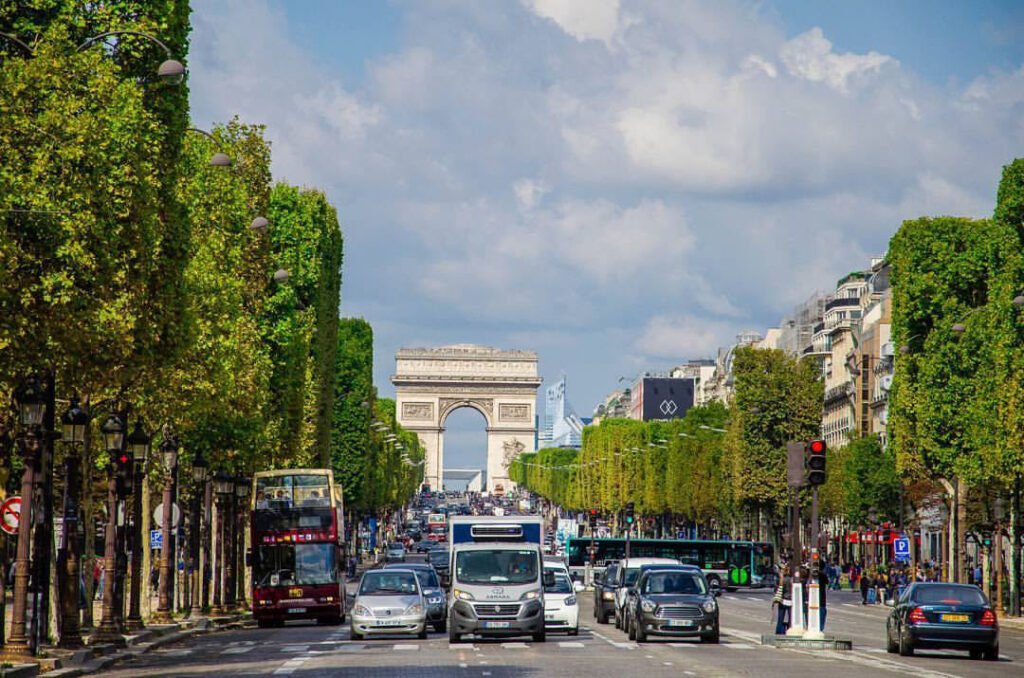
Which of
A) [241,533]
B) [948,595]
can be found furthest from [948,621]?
[241,533]

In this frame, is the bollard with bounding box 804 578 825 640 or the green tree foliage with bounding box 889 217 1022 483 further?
the green tree foliage with bounding box 889 217 1022 483

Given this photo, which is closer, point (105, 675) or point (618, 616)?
point (105, 675)

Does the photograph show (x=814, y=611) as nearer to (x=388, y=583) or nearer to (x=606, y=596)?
(x=388, y=583)

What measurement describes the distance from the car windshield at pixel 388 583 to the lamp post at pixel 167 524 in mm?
4942

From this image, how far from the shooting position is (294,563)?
2245 inches

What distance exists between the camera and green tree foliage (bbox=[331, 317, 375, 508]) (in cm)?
12012

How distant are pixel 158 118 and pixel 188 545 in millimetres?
24277

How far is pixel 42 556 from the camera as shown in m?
36.5

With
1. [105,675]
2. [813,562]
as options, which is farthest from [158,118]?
[813,562]

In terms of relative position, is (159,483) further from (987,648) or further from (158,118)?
(987,648)

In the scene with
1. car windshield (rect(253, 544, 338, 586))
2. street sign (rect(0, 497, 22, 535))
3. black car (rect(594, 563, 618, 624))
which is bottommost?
black car (rect(594, 563, 618, 624))

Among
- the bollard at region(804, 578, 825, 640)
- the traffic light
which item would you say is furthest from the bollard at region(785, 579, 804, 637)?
the traffic light

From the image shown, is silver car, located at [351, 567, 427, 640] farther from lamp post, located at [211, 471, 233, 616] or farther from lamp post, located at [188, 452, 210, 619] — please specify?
lamp post, located at [211, 471, 233, 616]

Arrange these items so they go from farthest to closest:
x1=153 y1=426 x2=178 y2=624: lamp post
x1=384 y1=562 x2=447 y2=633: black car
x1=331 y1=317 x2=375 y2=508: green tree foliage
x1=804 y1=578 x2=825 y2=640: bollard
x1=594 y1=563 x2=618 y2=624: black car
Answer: x1=331 y1=317 x2=375 y2=508: green tree foliage, x1=594 y1=563 x2=618 y2=624: black car, x1=384 y1=562 x2=447 y2=633: black car, x1=153 y1=426 x2=178 y2=624: lamp post, x1=804 y1=578 x2=825 y2=640: bollard
